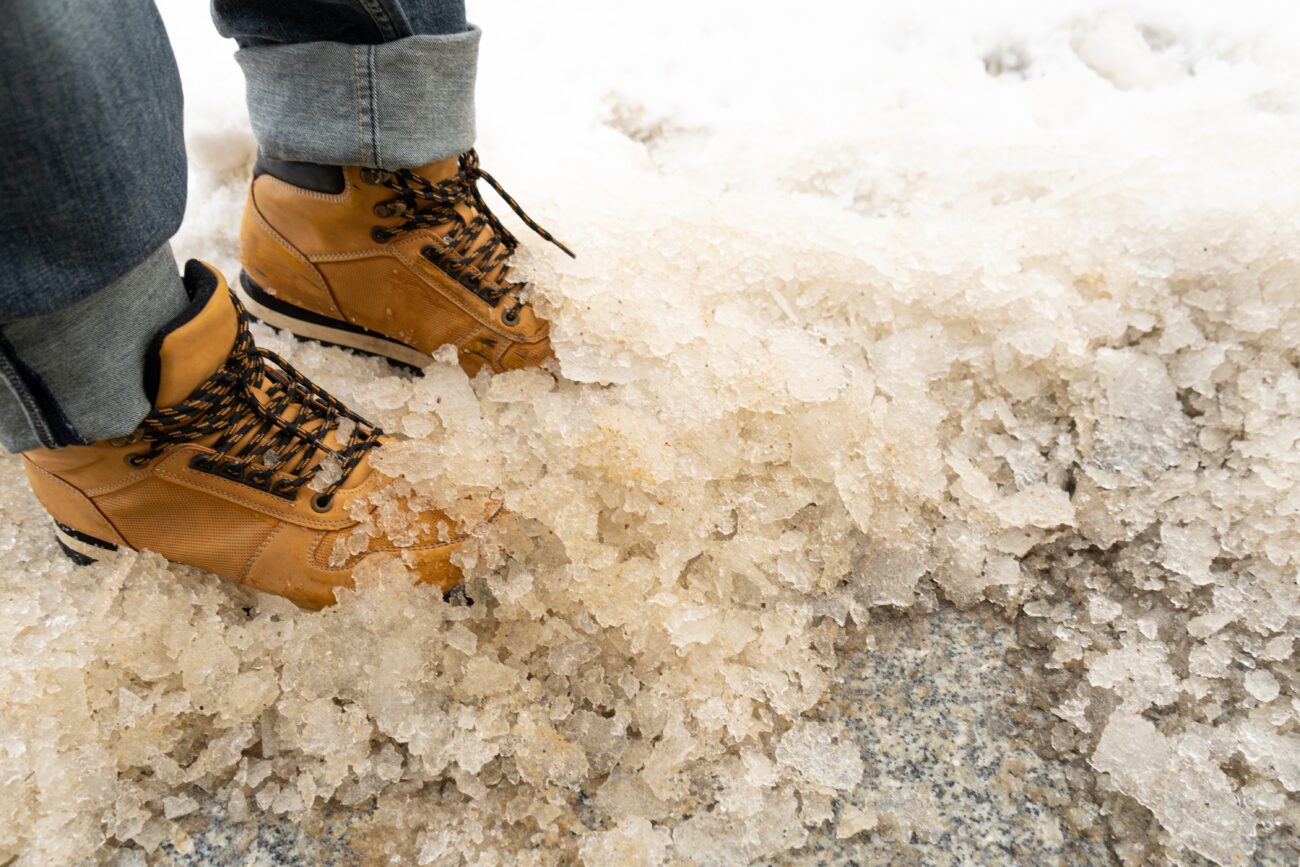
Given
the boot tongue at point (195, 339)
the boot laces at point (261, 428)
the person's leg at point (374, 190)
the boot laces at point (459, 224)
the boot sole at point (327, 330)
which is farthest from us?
the boot sole at point (327, 330)

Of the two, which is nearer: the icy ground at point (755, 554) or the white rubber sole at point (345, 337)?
the icy ground at point (755, 554)

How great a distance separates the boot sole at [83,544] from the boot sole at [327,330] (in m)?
0.55

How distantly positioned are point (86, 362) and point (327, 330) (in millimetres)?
669

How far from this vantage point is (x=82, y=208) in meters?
0.86

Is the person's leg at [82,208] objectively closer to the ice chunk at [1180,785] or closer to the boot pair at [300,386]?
the boot pair at [300,386]

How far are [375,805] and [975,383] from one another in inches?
52.6

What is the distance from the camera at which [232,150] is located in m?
2.25

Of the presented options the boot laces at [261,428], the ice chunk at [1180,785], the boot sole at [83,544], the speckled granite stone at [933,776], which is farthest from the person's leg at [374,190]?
the ice chunk at [1180,785]

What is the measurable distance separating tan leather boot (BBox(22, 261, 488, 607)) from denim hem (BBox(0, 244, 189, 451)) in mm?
68

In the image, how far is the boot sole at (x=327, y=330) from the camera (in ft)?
5.43

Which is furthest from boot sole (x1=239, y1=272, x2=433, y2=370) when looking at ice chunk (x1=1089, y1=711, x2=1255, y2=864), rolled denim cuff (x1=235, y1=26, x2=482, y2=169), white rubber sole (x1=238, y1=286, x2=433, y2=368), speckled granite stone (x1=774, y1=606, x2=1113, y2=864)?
ice chunk (x1=1089, y1=711, x2=1255, y2=864)

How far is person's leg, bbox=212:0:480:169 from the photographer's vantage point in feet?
4.23

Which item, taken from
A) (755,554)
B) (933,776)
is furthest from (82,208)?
(933,776)

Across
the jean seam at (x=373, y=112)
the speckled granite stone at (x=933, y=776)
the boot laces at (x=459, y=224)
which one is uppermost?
the jean seam at (x=373, y=112)
